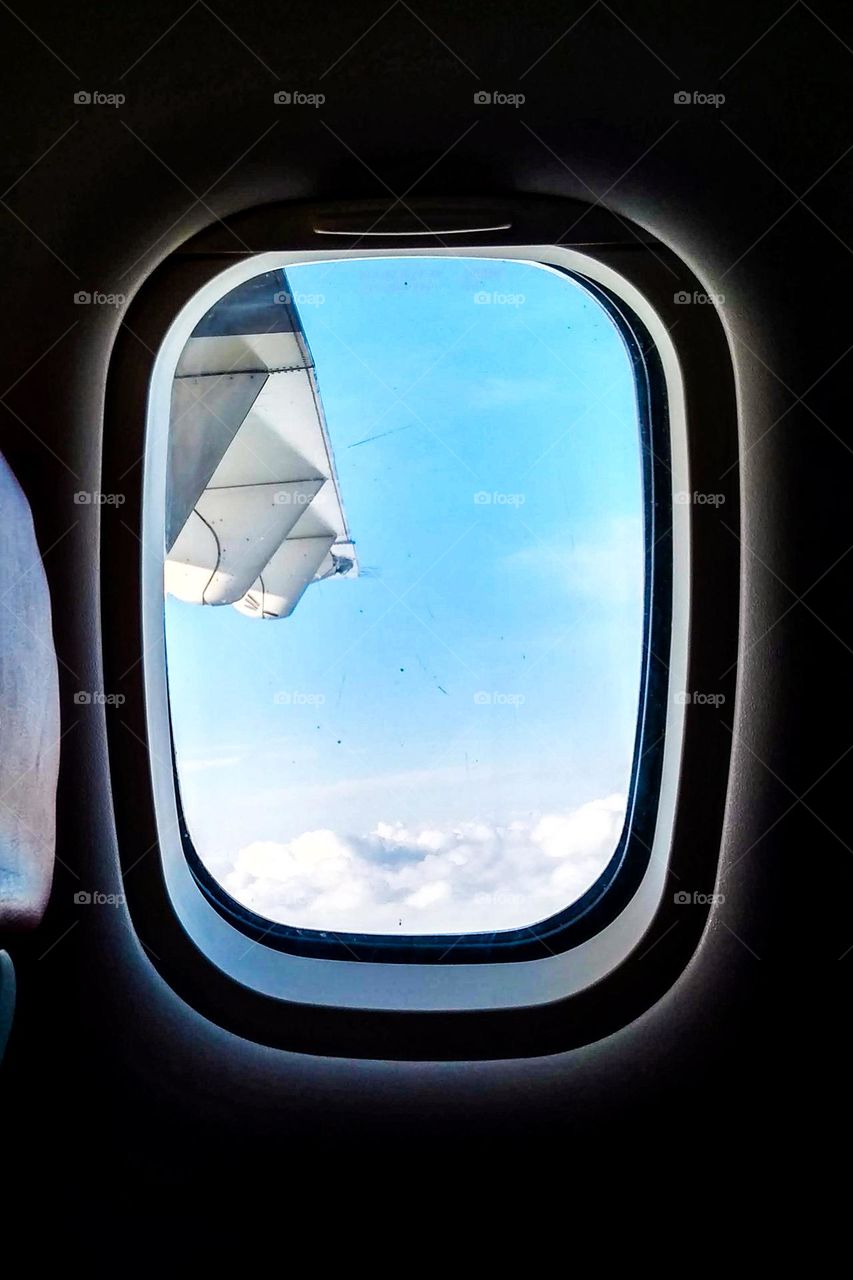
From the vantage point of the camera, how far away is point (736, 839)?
1.81 metres

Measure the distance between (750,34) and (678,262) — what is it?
377mm

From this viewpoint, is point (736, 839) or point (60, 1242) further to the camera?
point (60, 1242)

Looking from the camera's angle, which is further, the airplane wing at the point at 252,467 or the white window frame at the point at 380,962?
the airplane wing at the point at 252,467

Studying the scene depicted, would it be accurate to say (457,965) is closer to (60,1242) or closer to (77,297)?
(60,1242)

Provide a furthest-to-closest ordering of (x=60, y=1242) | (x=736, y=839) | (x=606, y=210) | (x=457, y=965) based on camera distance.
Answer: (x=457, y=965)
(x=60, y=1242)
(x=736, y=839)
(x=606, y=210)

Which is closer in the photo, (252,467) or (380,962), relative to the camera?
(380,962)

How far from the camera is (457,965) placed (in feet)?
6.93

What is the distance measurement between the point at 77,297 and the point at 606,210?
106cm

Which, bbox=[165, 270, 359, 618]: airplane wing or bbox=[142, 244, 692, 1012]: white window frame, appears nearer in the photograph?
bbox=[142, 244, 692, 1012]: white window frame

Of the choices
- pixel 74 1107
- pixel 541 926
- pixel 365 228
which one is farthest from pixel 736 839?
pixel 74 1107

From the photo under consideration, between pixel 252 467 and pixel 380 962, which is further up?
pixel 252 467

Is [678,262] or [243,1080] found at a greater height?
[678,262]

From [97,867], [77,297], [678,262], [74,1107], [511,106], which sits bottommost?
[74,1107]

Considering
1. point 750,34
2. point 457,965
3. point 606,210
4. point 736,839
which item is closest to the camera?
point 750,34
